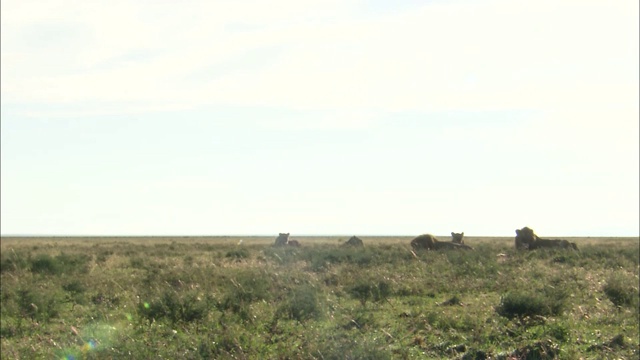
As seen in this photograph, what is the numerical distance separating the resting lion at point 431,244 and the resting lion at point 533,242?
10.0ft

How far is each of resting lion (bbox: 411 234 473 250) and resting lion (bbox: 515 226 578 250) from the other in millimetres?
3060

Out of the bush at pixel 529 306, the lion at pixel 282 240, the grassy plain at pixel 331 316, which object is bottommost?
the grassy plain at pixel 331 316

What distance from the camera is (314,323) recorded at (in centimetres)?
1111

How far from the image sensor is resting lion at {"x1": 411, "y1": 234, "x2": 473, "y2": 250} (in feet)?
98.2

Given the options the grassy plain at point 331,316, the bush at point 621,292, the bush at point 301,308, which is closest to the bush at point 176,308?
the grassy plain at point 331,316

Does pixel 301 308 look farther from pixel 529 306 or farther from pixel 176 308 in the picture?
pixel 529 306

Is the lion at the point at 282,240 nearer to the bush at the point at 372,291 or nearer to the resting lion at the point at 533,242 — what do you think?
the resting lion at the point at 533,242

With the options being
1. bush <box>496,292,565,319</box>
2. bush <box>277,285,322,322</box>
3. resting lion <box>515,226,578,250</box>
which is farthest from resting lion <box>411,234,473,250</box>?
bush <box>277,285,322,322</box>

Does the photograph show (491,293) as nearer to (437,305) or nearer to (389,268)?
(437,305)

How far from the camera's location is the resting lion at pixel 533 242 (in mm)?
29753

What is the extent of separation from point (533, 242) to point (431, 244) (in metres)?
4.71

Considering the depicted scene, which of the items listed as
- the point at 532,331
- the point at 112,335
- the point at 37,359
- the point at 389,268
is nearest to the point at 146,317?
the point at 112,335

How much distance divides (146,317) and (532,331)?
661cm

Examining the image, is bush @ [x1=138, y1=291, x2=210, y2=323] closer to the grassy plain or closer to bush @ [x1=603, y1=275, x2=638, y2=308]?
the grassy plain
